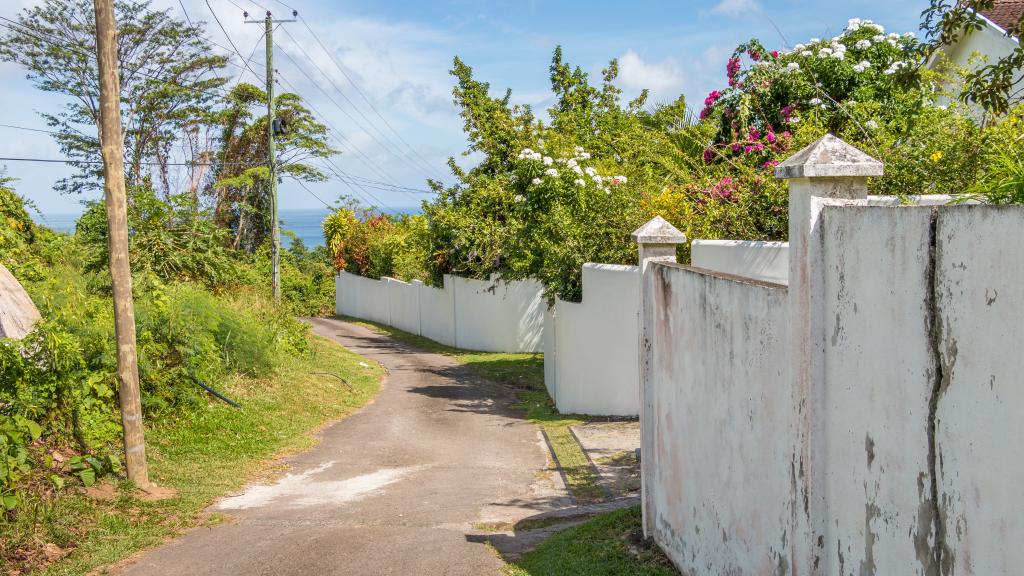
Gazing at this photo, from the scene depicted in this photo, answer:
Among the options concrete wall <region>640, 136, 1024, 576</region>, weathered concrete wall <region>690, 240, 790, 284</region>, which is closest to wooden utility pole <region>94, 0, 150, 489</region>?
weathered concrete wall <region>690, 240, 790, 284</region>

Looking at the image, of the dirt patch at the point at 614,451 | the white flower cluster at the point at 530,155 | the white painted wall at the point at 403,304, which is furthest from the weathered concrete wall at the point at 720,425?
the white painted wall at the point at 403,304

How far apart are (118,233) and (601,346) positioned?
7.07 m

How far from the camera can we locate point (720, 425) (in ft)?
17.9

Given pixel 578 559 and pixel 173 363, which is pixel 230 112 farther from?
pixel 578 559

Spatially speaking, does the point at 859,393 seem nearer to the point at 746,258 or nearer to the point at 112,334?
the point at 746,258

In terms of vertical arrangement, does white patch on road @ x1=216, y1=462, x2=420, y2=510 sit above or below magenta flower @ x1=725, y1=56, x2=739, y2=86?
below

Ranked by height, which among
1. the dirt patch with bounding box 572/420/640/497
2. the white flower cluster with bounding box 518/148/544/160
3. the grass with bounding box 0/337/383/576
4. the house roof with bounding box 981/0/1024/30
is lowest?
the dirt patch with bounding box 572/420/640/497

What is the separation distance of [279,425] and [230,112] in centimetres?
2997

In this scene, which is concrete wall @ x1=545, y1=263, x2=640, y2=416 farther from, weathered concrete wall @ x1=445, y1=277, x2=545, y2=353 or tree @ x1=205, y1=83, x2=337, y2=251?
tree @ x1=205, y1=83, x2=337, y2=251

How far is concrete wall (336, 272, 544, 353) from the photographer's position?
23969mm

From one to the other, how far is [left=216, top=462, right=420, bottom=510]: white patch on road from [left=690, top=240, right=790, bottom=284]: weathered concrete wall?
14.8 feet

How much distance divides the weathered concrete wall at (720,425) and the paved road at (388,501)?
1697 millimetres

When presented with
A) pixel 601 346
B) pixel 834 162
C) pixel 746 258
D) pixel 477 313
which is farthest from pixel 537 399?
pixel 834 162

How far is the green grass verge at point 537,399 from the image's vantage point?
10.1 meters
